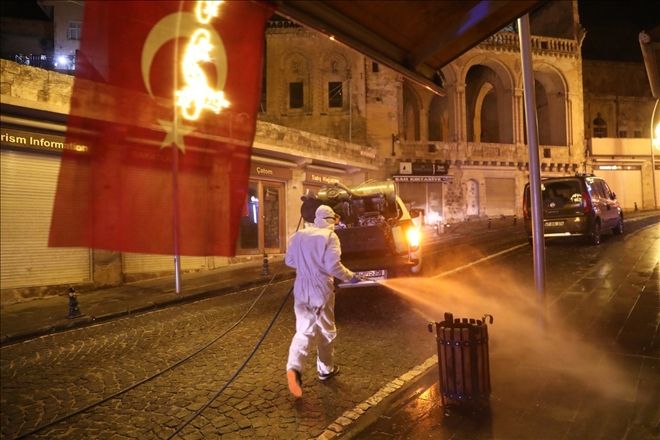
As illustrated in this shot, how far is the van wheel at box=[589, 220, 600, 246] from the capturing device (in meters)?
13.1

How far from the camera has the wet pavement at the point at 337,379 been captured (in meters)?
3.70

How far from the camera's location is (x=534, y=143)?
5.47m

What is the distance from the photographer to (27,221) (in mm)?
10953

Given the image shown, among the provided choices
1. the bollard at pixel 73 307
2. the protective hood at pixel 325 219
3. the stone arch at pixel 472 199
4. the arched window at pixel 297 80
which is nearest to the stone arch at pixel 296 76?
the arched window at pixel 297 80

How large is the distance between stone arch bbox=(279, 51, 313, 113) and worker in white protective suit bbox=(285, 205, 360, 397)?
2321 cm

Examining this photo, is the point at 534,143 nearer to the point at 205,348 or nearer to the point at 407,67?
the point at 407,67

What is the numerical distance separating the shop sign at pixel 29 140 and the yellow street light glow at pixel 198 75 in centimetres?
1061

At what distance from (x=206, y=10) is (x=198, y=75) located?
0.26 meters

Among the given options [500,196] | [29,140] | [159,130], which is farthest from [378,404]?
[500,196]

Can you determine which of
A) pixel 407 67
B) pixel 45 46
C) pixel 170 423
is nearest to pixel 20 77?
pixel 170 423

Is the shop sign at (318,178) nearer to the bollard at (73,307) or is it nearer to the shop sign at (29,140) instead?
the shop sign at (29,140)

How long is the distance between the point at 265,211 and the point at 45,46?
2359 cm

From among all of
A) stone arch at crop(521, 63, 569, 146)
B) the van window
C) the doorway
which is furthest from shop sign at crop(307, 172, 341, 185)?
stone arch at crop(521, 63, 569, 146)

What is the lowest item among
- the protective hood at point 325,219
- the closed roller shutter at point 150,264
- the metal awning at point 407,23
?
the closed roller shutter at point 150,264
